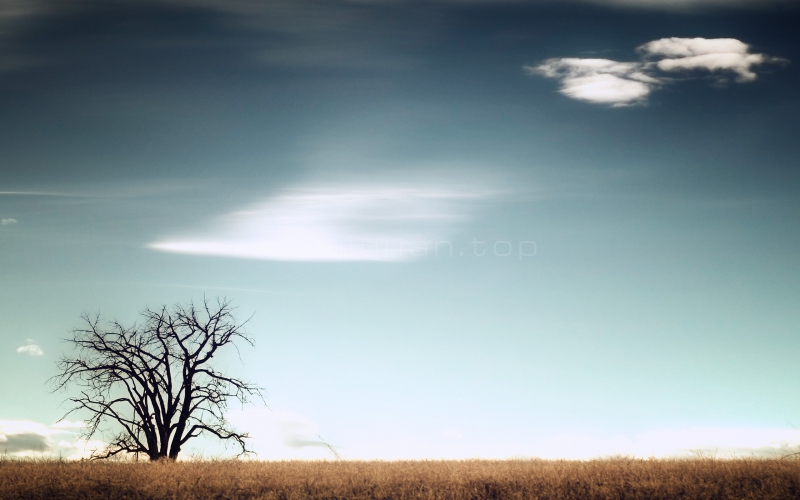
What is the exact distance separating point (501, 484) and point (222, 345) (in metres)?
18.2

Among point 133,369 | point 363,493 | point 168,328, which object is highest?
point 168,328

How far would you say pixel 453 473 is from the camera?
2042 centimetres

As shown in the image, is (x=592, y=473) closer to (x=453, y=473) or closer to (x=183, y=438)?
(x=453, y=473)

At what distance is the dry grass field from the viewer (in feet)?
61.6

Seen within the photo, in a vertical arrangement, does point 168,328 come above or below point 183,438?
above

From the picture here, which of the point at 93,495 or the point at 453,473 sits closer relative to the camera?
the point at 93,495

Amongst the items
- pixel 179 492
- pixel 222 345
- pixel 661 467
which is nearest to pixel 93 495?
pixel 179 492

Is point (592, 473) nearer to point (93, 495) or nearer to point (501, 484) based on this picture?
point (501, 484)

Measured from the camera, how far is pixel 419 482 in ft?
64.3

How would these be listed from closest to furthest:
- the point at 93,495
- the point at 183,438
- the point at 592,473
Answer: the point at 93,495, the point at 592,473, the point at 183,438

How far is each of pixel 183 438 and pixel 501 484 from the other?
17.8 m

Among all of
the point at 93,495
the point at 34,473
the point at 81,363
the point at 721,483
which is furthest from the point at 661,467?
the point at 81,363

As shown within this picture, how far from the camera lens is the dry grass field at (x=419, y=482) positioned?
18.8 metres

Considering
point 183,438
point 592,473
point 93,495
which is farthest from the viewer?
point 183,438
